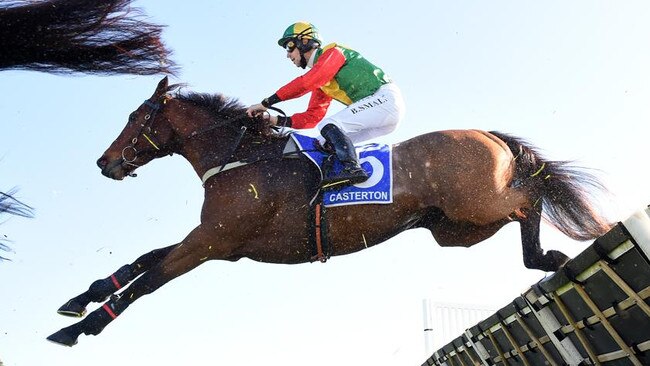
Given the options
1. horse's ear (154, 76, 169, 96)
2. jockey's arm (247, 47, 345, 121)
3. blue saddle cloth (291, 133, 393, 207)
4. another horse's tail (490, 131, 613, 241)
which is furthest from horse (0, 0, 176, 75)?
another horse's tail (490, 131, 613, 241)

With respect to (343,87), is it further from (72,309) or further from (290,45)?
(72,309)

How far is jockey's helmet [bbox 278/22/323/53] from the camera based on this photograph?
5.82 metres

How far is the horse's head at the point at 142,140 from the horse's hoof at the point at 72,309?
3.31ft

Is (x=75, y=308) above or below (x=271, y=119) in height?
below

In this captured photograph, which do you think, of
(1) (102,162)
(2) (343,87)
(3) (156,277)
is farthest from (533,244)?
(1) (102,162)

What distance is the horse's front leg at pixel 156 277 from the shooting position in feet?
17.3

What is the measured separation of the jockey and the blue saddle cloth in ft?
0.53

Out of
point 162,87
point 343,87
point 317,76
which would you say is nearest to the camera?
point 317,76

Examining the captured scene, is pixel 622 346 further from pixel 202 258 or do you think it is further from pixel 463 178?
pixel 202 258

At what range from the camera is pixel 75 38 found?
17.6ft

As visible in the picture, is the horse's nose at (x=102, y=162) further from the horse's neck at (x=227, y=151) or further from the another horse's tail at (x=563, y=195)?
the another horse's tail at (x=563, y=195)

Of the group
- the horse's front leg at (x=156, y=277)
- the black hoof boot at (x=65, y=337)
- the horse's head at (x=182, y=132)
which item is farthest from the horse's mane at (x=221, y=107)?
the black hoof boot at (x=65, y=337)

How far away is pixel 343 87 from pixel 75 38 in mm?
1890

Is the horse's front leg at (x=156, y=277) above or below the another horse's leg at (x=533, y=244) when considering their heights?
below
